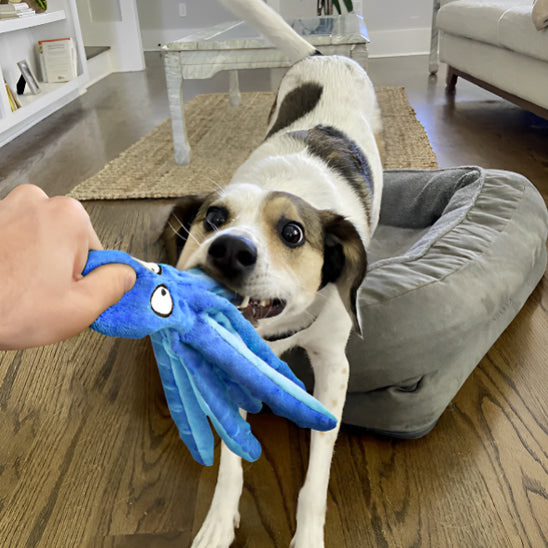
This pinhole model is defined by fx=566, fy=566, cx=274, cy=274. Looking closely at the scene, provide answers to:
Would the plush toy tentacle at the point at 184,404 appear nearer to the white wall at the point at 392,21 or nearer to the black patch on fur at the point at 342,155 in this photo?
the black patch on fur at the point at 342,155

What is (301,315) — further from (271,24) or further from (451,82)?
(451,82)

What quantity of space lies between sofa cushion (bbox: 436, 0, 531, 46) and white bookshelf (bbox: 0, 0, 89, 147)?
288 centimetres

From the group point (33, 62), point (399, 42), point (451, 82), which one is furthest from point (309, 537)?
point (399, 42)

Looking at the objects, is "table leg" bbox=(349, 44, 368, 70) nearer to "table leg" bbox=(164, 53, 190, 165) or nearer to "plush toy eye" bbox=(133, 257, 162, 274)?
"table leg" bbox=(164, 53, 190, 165)

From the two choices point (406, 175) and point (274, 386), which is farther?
point (406, 175)

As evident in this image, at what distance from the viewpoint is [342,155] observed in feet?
4.54

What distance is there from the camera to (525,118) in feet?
12.0

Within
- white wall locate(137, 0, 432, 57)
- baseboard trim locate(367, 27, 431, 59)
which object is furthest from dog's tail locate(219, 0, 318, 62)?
baseboard trim locate(367, 27, 431, 59)

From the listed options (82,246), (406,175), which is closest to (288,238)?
(82,246)

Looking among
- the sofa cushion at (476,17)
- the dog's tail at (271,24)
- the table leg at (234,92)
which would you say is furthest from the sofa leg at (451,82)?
the dog's tail at (271,24)

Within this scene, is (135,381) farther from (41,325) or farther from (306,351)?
(41,325)

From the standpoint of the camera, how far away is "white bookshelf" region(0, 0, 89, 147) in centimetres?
355

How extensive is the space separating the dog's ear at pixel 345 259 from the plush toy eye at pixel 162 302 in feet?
1.50

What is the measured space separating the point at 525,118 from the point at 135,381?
3.22m
